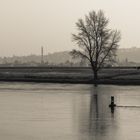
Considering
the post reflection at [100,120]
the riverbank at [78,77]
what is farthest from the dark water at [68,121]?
the riverbank at [78,77]

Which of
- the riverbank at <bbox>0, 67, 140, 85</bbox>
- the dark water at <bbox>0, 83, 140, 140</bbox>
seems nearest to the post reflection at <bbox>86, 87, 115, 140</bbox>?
the dark water at <bbox>0, 83, 140, 140</bbox>

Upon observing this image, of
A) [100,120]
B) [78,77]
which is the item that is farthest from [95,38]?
[100,120]

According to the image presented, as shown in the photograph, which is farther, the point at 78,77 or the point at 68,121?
the point at 78,77

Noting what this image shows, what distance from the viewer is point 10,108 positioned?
28656mm

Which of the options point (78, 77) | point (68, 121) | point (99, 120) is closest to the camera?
point (68, 121)

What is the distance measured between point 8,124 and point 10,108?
7.29 meters

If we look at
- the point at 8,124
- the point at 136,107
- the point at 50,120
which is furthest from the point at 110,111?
the point at 8,124

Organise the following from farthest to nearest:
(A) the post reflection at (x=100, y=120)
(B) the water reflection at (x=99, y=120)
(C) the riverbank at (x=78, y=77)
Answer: (C) the riverbank at (x=78, y=77)
(B) the water reflection at (x=99, y=120)
(A) the post reflection at (x=100, y=120)

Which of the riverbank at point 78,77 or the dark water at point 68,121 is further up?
the riverbank at point 78,77

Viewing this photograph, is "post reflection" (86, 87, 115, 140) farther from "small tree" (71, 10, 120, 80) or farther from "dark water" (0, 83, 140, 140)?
"small tree" (71, 10, 120, 80)

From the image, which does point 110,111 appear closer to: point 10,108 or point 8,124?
point 10,108

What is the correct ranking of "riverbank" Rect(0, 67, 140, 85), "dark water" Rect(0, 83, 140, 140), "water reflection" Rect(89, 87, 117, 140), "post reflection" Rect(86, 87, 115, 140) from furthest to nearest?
1. "riverbank" Rect(0, 67, 140, 85)
2. "water reflection" Rect(89, 87, 117, 140)
3. "post reflection" Rect(86, 87, 115, 140)
4. "dark water" Rect(0, 83, 140, 140)

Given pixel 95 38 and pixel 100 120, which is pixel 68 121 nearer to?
pixel 100 120

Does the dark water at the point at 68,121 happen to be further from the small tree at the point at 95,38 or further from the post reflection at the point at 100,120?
the small tree at the point at 95,38
